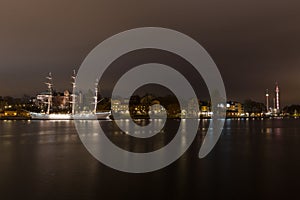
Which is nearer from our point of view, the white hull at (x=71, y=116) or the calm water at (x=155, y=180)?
the calm water at (x=155, y=180)

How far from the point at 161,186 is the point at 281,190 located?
4090 millimetres

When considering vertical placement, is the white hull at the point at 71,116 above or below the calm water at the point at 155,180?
above

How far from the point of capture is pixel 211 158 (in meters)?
20.6

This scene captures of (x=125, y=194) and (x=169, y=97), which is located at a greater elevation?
(x=169, y=97)

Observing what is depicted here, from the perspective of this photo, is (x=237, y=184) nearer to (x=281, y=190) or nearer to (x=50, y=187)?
(x=281, y=190)

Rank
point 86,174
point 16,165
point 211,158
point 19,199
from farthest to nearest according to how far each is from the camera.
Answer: point 211,158, point 16,165, point 86,174, point 19,199

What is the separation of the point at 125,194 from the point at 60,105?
163 metres

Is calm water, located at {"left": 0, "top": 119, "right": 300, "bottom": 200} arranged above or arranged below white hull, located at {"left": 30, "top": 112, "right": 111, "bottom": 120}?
below

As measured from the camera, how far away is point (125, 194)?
37.2 ft

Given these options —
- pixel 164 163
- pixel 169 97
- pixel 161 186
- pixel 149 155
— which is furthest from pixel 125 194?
pixel 169 97

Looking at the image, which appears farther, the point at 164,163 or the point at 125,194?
the point at 164,163

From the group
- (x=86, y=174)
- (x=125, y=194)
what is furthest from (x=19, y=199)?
(x=86, y=174)

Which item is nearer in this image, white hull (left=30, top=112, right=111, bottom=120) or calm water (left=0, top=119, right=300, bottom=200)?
calm water (left=0, top=119, right=300, bottom=200)

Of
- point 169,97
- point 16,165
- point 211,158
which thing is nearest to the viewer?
point 16,165
